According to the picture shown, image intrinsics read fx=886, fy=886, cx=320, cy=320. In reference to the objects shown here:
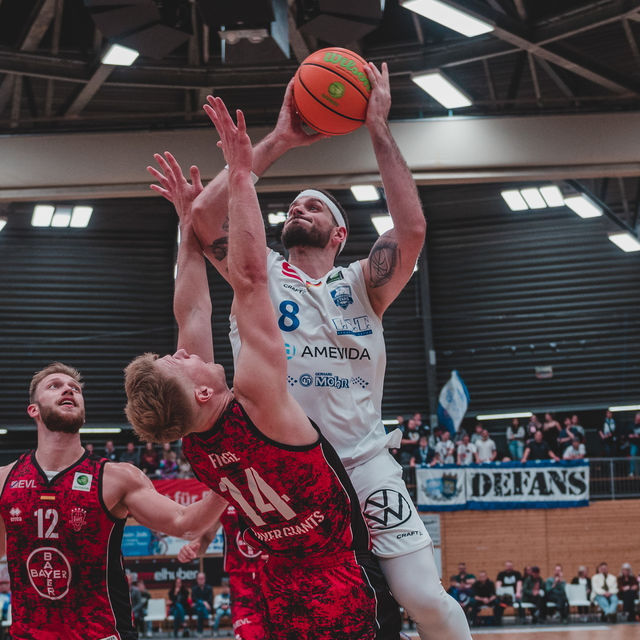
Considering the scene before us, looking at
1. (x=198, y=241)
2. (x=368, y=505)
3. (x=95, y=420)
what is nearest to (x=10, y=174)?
(x=198, y=241)

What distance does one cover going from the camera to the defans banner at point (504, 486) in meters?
21.2

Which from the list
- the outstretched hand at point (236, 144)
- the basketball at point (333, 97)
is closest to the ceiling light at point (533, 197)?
the basketball at point (333, 97)

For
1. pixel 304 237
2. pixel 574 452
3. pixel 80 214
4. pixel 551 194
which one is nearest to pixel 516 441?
pixel 574 452

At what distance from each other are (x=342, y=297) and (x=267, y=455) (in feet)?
4.09

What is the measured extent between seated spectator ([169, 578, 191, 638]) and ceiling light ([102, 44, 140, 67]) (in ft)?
40.5

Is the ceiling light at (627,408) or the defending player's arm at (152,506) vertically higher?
the ceiling light at (627,408)

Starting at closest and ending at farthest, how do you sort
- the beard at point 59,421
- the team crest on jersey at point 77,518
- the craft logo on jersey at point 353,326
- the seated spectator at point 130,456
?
the craft logo on jersey at point 353,326
the team crest on jersey at point 77,518
the beard at point 59,421
the seated spectator at point 130,456

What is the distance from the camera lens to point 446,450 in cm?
2219

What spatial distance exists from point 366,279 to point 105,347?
22.7 meters

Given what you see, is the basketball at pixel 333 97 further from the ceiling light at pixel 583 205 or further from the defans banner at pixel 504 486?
the defans banner at pixel 504 486

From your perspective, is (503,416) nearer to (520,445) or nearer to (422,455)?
(520,445)

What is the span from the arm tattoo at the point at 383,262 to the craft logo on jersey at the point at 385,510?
3.68 ft

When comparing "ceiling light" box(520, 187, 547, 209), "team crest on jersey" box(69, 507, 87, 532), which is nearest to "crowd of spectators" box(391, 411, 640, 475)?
"ceiling light" box(520, 187, 547, 209)

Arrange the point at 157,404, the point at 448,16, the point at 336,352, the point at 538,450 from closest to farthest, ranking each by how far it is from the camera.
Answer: the point at 157,404
the point at 336,352
the point at 448,16
the point at 538,450
